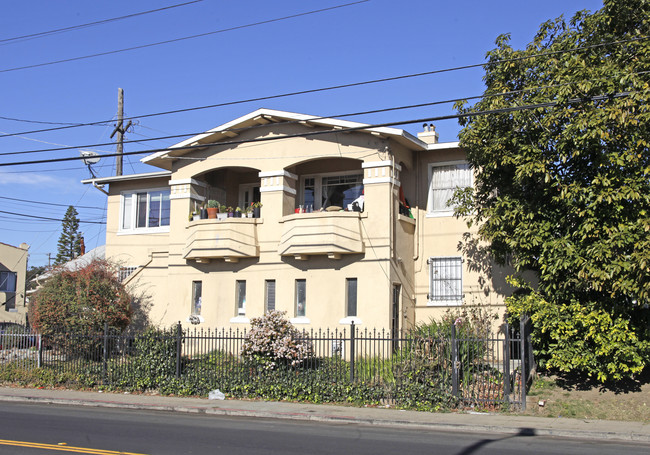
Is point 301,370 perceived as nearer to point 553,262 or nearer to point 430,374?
point 430,374

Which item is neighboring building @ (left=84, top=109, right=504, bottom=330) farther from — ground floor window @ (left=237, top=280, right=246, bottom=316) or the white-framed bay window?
the white-framed bay window

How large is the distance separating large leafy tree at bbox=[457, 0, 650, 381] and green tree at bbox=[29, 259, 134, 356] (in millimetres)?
12914

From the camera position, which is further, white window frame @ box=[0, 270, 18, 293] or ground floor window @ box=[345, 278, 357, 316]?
white window frame @ box=[0, 270, 18, 293]

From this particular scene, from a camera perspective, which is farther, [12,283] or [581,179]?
[12,283]

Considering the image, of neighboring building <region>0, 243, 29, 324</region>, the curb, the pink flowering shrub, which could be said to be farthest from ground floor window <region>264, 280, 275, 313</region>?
neighboring building <region>0, 243, 29, 324</region>

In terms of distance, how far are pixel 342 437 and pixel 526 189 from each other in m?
8.56

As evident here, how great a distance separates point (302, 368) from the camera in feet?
55.4

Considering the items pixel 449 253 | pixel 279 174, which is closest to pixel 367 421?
pixel 449 253

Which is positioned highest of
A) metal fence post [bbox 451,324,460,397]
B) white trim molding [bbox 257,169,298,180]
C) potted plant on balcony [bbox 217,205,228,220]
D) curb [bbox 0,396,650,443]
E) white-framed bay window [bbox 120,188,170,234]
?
white trim molding [bbox 257,169,298,180]

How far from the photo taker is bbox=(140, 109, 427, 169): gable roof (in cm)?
2070

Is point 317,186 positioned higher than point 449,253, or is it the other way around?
point 317,186

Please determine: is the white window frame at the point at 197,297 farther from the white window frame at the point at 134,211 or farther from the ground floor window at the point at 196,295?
the white window frame at the point at 134,211

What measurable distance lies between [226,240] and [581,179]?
39.2 ft

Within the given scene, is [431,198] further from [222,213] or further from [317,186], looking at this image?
[222,213]
